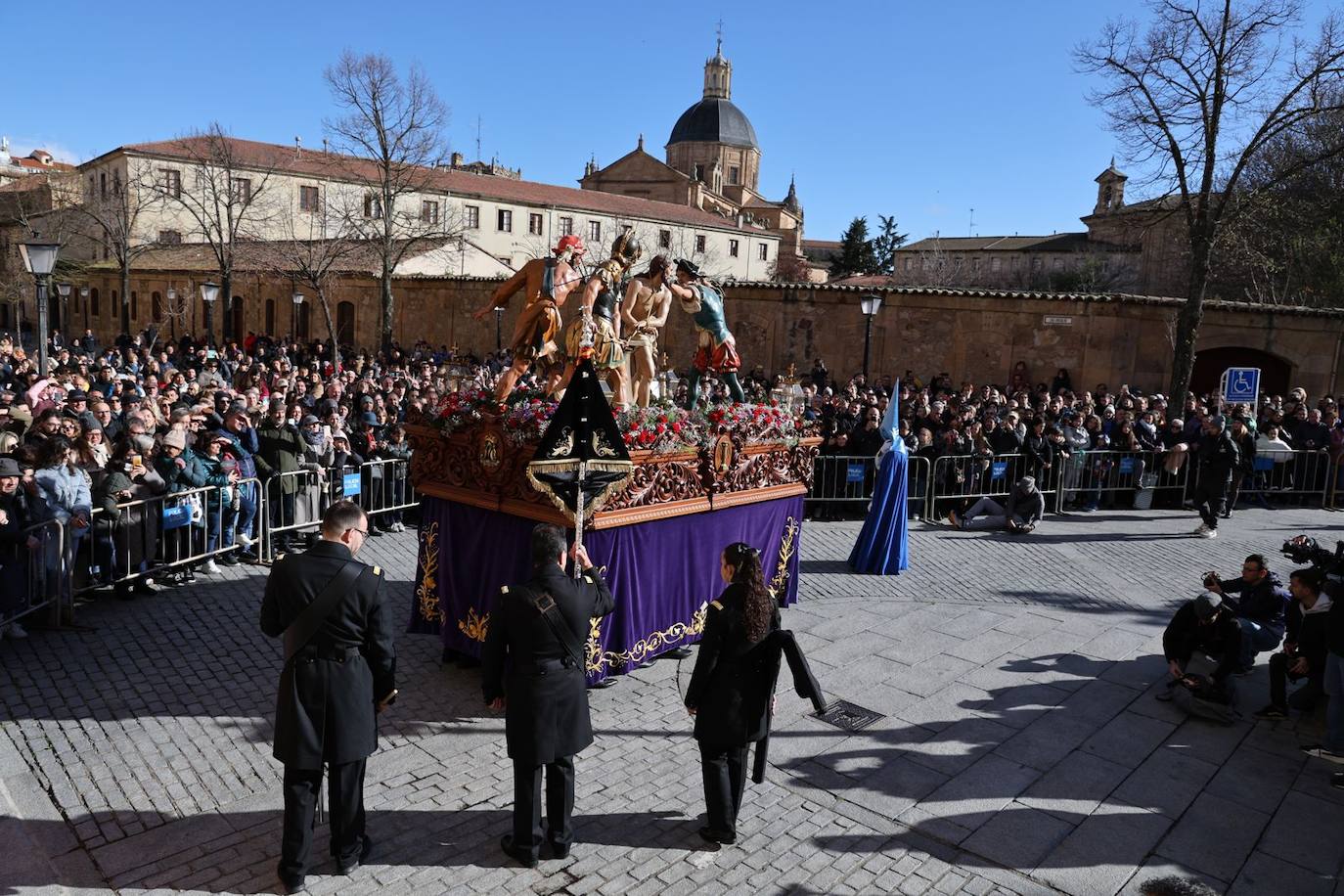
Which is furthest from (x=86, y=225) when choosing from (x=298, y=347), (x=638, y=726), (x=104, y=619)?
(x=638, y=726)

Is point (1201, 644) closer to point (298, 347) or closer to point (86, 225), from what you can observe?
point (298, 347)

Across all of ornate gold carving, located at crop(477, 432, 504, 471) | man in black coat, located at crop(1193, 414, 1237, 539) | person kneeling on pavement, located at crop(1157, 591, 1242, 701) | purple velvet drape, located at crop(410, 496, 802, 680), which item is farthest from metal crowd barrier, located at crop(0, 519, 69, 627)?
man in black coat, located at crop(1193, 414, 1237, 539)

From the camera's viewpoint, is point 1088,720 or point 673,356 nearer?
point 1088,720

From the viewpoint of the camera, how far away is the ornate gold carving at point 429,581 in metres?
7.75

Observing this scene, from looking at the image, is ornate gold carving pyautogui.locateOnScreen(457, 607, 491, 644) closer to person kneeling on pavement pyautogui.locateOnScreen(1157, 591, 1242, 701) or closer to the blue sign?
person kneeling on pavement pyautogui.locateOnScreen(1157, 591, 1242, 701)

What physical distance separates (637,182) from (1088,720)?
66.8 metres

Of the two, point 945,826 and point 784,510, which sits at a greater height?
point 784,510

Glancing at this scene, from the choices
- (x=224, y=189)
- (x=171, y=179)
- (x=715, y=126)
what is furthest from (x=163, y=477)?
(x=715, y=126)

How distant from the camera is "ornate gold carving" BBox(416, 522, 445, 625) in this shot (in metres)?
7.75

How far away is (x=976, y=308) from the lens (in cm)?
2461

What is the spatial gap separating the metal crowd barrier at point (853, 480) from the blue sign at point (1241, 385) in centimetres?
578

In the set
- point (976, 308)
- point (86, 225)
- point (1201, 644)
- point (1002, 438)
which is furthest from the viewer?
point (86, 225)

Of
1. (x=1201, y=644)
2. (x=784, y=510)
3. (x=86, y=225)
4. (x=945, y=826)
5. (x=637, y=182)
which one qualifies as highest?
(x=637, y=182)

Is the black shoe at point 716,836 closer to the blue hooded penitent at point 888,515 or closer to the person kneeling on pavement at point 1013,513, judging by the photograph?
the blue hooded penitent at point 888,515
